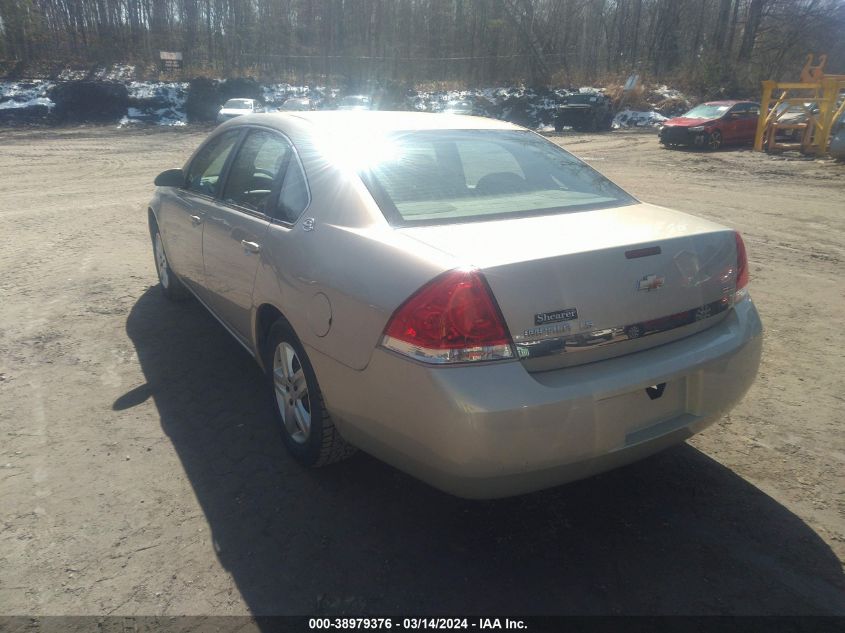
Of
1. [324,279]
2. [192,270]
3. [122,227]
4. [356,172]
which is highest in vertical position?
[356,172]

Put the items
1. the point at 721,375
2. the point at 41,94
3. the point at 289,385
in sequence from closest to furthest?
the point at 721,375 → the point at 289,385 → the point at 41,94

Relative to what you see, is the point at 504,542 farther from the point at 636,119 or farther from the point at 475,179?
the point at 636,119

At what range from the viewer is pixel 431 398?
228cm

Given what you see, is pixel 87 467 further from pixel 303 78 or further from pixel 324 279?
pixel 303 78

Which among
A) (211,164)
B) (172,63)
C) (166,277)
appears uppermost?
(172,63)

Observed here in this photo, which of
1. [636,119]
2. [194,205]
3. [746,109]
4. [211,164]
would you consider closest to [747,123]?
[746,109]

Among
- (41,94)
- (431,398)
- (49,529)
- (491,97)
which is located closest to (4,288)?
(49,529)

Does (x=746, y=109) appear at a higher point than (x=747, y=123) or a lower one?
higher

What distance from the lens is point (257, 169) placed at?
383 cm

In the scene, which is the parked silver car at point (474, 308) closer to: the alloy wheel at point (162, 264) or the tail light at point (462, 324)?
the tail light at point (462, 324)

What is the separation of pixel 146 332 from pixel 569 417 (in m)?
3.83

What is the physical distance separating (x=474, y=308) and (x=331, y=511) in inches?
48.5

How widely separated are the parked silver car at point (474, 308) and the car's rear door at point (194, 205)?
742mm

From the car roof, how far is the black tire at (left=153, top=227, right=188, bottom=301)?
190 centimetres
